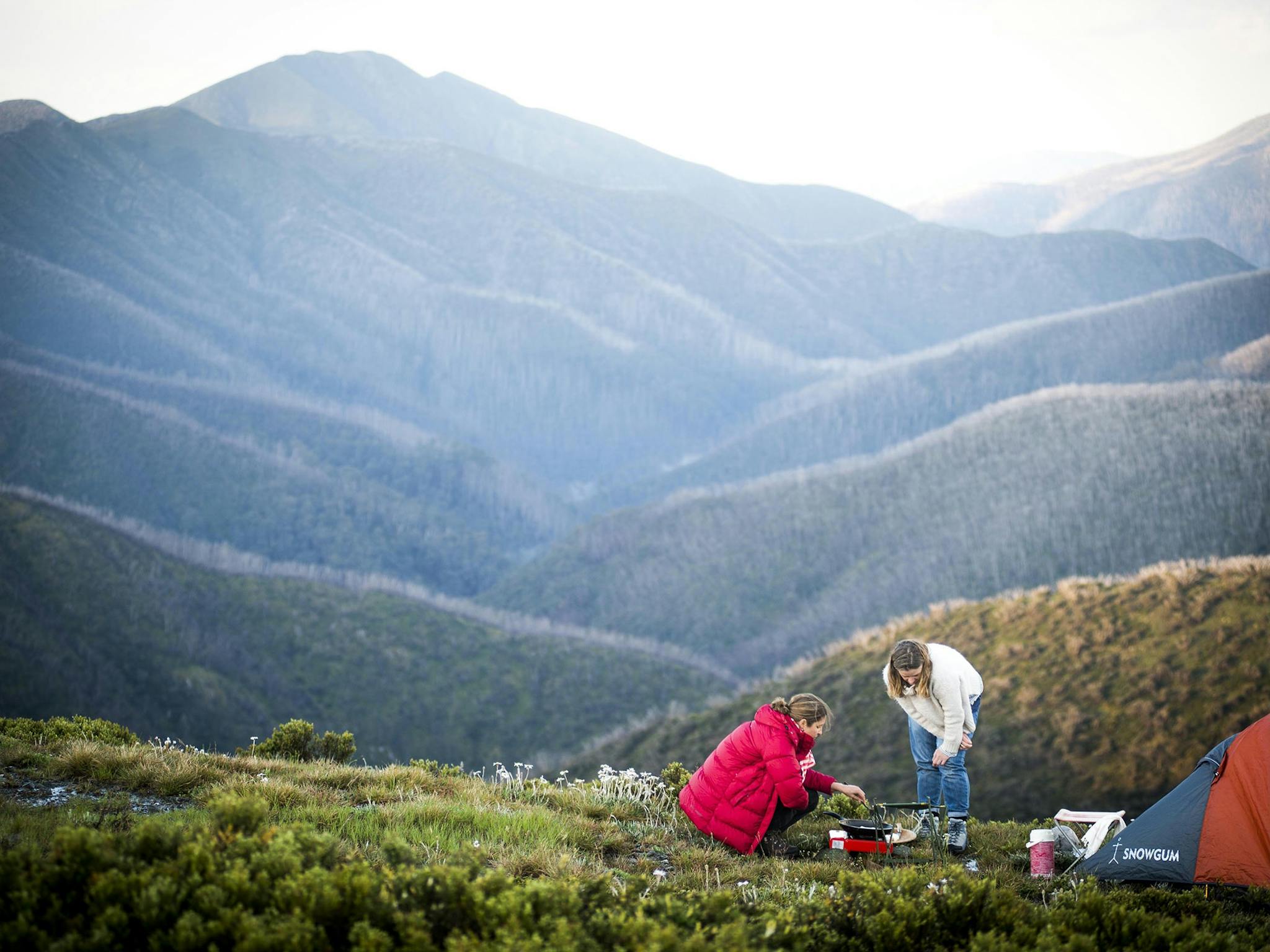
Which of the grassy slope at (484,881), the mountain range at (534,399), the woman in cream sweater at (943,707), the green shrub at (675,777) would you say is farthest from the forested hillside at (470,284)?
Result: the woman in cream sweater at (943,707)

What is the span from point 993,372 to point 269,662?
198ft

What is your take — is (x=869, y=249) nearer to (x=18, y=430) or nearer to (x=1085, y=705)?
(x=18, y=430)

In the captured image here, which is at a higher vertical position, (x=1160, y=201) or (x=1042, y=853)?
(x=1160, y=201)

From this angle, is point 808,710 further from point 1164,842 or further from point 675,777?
point 675,777

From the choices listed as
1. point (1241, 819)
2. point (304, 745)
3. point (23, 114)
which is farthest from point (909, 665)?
point (23, 114)

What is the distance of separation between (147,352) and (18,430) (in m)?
21.7

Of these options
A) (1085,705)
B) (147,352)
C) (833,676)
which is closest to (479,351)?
(147,352)

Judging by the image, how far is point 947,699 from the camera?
7602mm

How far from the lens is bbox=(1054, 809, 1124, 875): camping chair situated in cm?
761

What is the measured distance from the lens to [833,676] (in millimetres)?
25234

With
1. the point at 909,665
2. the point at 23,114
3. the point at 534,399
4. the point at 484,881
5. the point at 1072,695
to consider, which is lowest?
the point at 1072,695

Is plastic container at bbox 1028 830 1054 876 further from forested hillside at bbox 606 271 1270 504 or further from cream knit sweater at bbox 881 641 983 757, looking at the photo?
forested hillside at bbox 606 271 1270 504

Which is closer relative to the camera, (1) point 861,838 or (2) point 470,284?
(1) point 861,838

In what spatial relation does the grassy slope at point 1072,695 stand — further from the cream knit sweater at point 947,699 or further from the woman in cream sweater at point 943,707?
the cream knit sweater at point 947,699
